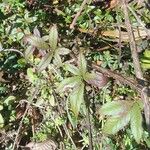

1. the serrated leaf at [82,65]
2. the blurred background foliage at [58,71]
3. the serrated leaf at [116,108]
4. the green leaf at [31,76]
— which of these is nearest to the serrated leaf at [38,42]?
the blurred background foliage at [58,71]

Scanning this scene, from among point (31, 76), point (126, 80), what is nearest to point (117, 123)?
point (126, 80)

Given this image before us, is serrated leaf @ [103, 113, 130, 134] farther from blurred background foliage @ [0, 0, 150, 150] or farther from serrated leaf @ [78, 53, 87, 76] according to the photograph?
blurred background foliage @ [0, 0, 150, 150]

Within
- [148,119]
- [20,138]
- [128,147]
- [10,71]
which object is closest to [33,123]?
[20,138]

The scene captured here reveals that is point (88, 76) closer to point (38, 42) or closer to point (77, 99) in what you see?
point (77, 99)

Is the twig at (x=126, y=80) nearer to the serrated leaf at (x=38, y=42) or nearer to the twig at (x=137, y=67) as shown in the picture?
the twig at (x=137, y=67)

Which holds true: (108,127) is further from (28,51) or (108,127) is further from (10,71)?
(10,71)

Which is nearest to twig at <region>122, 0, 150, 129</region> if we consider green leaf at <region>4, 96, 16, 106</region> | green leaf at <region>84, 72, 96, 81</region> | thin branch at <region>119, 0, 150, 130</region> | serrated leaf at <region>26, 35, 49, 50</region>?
thin branch at <region>119, 0, 150, 130</region>
